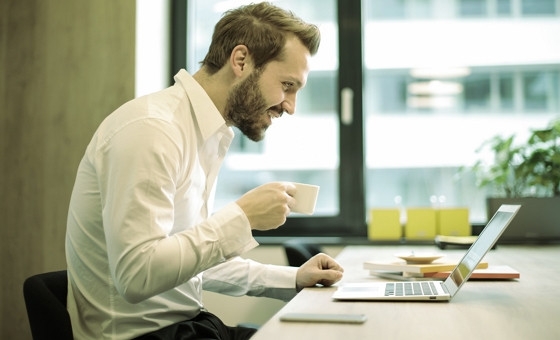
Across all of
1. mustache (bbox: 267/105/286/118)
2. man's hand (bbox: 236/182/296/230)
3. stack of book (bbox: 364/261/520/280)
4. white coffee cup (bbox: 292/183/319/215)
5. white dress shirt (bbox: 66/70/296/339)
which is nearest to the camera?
white dress shirt (bbox: 66/70/296/339)

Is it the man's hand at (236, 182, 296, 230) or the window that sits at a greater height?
the window

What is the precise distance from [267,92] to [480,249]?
686 millimetres

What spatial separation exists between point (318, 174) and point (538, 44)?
4.62ft

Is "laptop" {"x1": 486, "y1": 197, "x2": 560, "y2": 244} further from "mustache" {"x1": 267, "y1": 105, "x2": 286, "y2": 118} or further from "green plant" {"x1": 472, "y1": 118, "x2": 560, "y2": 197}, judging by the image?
"mustache" {"x1": 267, "y1": 105, "x2": 286, "y2": 118}

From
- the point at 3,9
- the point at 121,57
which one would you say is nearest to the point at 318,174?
the point at 121,57

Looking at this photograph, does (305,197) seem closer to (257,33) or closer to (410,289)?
(410,289)

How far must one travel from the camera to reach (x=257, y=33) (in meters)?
1.59

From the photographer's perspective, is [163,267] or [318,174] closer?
[163,267]

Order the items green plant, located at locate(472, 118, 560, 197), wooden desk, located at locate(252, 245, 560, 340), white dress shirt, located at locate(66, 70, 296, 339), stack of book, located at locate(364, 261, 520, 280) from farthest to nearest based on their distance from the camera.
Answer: green plant, located at locate(472, 118, 560, 197), stack of book, located at locate(364, 261, 520, 280), white dress shirt, located at locate(66, 70, 296, 339), wooden desk, located at locate(252, 245, 560, 340)

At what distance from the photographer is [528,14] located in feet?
10.8

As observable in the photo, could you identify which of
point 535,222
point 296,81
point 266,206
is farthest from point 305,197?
point 535,222

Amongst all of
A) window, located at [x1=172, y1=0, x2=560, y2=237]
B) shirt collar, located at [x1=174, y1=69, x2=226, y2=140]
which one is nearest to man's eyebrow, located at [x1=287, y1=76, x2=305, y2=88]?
shirt collar, located at [x1=174, y1=69, x2=226, y2=140]

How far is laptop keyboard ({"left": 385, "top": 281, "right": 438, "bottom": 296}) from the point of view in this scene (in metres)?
1.27

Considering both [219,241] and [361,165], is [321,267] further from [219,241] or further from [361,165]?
[361,165]
